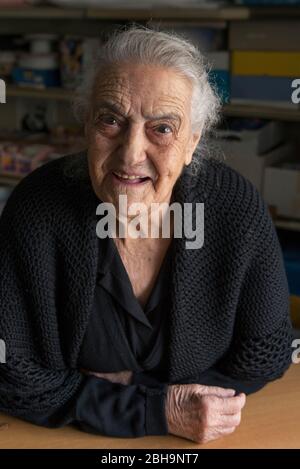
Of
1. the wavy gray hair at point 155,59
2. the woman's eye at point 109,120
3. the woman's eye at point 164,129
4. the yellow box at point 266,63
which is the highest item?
the yellow box at point 266,63

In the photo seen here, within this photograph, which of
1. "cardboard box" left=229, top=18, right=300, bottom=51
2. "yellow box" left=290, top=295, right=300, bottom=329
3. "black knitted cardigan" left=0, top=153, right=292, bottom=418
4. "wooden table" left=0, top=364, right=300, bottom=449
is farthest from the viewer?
"cardboard box" left=229, top=18, right=300, bottom=51

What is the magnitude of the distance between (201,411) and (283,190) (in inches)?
55.7

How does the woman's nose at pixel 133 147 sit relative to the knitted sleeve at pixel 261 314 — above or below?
above

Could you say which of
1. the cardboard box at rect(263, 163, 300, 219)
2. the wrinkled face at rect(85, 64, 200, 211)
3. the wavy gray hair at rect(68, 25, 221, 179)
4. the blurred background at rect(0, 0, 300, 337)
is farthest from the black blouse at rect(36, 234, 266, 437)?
the cardboard box at rect(263, 163, 300, 219)

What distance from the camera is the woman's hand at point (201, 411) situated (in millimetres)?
1001

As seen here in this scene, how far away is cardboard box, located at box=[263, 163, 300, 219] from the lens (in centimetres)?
228

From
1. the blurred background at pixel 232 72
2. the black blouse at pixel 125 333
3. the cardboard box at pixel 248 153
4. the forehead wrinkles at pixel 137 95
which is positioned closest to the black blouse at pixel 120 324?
the black blouse at pixel 125 333

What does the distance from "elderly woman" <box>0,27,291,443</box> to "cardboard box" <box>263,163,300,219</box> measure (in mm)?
1117

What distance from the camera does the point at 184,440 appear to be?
101 cm

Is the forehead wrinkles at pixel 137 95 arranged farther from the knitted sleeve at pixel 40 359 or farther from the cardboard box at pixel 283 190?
the cardboard box at pixel 283 190

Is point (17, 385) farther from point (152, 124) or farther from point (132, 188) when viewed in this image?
point (152, 124)

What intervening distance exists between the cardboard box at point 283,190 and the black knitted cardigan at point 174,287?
1130 mm

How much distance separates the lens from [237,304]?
117cm

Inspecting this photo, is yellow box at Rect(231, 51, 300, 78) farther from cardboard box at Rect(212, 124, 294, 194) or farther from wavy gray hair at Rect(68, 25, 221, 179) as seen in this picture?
wavy gray hair at Rect(68, 25, 221, 179)
